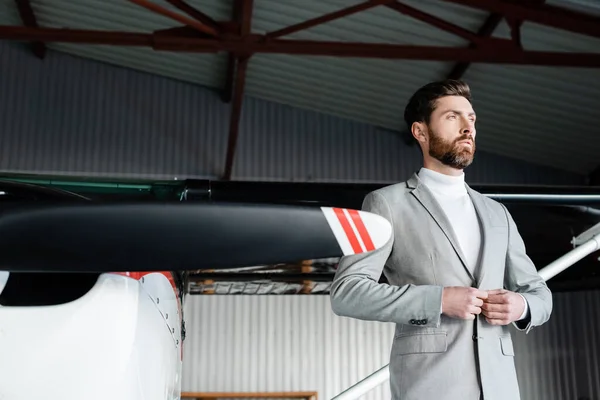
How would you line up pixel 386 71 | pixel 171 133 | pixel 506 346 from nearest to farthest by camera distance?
pixel 506 346 → pixel 386 71 → pixel 171 133

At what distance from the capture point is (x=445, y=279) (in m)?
1.78

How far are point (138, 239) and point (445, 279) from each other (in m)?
0.79

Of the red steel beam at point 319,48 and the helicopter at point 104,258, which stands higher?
the red steel beam at point 319,48

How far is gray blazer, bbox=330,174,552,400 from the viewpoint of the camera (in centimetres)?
168

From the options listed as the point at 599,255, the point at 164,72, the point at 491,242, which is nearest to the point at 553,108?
the point at 599,255

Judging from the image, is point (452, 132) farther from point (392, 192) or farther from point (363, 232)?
point (363, 232)

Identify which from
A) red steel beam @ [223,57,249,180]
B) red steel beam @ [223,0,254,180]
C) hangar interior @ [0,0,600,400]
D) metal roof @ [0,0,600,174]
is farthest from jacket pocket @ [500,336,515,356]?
red steel beam @ [223,57,249,180]

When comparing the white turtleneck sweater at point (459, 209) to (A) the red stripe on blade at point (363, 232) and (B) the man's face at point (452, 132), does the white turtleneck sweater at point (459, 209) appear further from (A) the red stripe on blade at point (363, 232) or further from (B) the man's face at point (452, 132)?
(A) the red stripe on blade at point (363, 232)

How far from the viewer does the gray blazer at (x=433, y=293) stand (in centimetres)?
168

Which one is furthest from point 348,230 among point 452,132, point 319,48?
point 319,48

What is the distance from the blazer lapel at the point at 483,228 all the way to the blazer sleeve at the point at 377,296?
0.17 meters

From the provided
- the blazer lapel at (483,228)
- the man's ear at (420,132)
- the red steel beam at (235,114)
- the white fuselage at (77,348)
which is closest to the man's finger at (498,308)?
the blazer lapel at (483,228)

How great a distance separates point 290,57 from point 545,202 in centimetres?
738

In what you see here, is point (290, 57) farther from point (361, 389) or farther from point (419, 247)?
point (419, 247)
